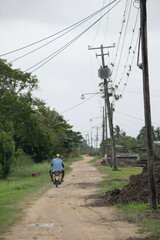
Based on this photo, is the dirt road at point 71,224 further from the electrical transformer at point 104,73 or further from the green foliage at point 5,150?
the electrical transformer at point 104,73

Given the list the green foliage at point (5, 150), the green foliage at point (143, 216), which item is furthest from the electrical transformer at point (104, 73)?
the green foliage at point (143, 216)

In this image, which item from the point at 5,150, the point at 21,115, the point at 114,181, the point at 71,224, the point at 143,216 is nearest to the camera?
the point at 71,224

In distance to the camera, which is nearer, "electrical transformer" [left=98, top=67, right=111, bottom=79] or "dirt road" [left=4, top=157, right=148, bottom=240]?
"dirt road" [left=4, top=157, right=148, bottom=240]

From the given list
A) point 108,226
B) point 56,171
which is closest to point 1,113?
point 56,171

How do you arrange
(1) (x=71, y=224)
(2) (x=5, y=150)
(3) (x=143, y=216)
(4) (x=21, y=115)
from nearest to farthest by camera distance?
(1) (x=71, y=224)
(3) (x=143, y=216)
(2) (x=5, y=150)
(4) (x=21, y=115)

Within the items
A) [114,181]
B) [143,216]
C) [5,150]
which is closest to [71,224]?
[143,216]

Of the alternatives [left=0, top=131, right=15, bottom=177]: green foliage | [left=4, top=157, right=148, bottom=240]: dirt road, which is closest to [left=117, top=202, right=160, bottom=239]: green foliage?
[left=4, top=157, right=148, bottom=240]: dirt road

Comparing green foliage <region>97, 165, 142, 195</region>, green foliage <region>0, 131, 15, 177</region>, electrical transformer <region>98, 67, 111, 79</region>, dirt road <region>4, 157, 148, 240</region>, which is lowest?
dirt road <region>4, 157, 148, 240</region>

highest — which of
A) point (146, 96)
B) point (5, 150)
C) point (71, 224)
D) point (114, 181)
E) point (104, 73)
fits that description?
point (104, 73)

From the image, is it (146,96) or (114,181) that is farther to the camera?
(114,181)

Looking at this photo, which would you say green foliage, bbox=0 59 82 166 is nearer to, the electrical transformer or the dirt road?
the electrical transformer

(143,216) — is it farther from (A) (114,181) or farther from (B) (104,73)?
(B) (104,73)

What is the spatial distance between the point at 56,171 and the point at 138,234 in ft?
36.5

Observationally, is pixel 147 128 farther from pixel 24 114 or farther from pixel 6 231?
pixel 24 114
